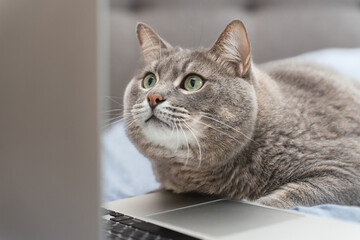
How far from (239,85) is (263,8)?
1.28 meters

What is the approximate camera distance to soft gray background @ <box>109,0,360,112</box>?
2.03 meters

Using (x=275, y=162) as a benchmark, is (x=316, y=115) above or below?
above

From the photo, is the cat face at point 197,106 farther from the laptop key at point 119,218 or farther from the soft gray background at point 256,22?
the soft gray background at point 256,22

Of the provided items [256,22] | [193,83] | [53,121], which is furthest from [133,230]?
[256,22]

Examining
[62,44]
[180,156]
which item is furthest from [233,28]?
[62,44]

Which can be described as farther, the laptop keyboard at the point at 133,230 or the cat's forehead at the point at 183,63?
the cat's forehead at the point at 183,63

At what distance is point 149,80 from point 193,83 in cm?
15

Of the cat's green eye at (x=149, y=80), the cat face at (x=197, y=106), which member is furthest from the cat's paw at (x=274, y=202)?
the cat's green eye at (x=149, y=80)

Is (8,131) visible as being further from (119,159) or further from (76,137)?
(119,159)

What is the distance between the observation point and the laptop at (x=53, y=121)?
0.52m

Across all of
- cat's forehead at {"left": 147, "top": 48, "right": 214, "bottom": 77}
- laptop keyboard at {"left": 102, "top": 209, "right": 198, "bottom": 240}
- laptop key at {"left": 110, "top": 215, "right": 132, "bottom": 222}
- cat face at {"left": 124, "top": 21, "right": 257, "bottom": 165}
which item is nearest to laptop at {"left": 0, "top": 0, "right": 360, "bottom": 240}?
laptop keyboard at {"left": 102, "top": 209, "right": 198, "bottom": 240}

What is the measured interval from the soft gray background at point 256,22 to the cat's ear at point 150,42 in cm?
76

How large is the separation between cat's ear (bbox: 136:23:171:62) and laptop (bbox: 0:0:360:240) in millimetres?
622

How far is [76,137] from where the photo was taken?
54cm
